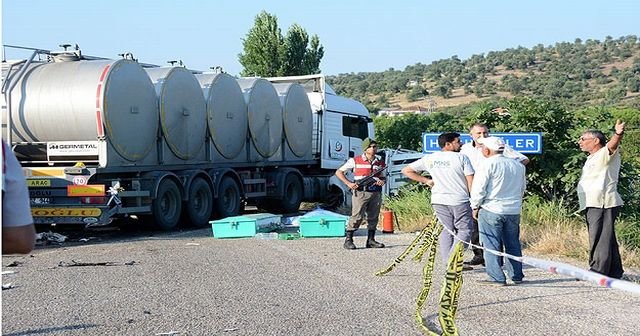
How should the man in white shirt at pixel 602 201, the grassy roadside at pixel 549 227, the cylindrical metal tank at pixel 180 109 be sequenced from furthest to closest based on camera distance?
the cylindrical metal tank at pixel 180 109 < the grassy roadside at pixel 549 227 < the man in white shirt at pixel 602 201

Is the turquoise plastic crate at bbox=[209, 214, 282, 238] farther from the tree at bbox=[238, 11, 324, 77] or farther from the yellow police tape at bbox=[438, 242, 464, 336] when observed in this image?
the tree at bbox=[238, 11, 324, 77]

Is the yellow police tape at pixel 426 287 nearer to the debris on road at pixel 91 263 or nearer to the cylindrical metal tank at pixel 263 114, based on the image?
the debris on road at pixel 91 263

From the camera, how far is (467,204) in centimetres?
973

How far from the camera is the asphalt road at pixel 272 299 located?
7113 millimetres

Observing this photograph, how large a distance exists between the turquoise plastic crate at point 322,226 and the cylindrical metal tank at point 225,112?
482 centimetres

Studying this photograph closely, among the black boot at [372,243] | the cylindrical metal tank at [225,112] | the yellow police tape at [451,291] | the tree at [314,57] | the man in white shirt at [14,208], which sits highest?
the tree at [314,57]

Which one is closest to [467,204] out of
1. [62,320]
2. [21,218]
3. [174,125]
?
[62,320]

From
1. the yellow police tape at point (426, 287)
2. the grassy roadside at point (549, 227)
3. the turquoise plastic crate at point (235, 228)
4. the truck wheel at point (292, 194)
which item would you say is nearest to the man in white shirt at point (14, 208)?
the yellow police tape at point (426, 287)

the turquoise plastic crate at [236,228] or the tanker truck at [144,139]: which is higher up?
the tanker truck at [144,139]

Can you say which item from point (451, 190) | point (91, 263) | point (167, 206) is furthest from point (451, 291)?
point (167, 206)

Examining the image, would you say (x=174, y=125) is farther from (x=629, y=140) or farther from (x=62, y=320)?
(x=629, y=140)

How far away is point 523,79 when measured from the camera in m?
76.9

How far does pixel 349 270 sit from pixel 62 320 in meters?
3.92

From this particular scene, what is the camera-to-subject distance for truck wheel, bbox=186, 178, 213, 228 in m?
17.0
